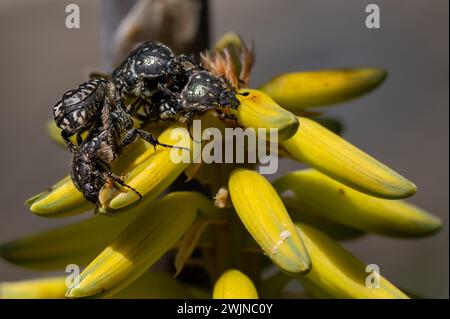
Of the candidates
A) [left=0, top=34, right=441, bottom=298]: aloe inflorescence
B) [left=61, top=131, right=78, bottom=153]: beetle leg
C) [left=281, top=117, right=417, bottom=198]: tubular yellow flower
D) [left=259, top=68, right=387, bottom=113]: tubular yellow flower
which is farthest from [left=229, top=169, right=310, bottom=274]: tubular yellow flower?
[left=61, top=131, right=78, bottom=153]: beetle leg

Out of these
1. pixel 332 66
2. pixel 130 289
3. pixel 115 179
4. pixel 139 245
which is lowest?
pixel 332 66

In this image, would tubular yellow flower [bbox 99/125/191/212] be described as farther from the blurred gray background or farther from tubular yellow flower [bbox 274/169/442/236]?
the blurred gray background

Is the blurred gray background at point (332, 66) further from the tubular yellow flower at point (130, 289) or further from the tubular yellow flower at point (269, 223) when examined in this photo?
the tubular yellow flower at point (269, 223)

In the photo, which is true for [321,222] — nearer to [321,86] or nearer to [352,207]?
[352,207]

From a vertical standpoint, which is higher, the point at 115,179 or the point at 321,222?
the point at 115,179

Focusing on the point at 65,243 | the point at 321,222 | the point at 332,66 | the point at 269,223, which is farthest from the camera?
the point at 332,66

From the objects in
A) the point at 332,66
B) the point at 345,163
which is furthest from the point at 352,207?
the point at 332,66

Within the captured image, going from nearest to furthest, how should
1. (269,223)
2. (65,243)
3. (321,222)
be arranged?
1. (269,223)
2. (65,243)
3. (321,222)
